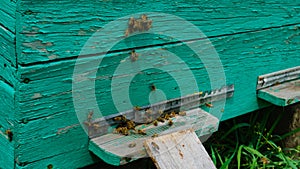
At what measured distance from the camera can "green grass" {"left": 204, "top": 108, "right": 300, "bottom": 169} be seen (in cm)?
218

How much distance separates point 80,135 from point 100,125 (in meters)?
0.07

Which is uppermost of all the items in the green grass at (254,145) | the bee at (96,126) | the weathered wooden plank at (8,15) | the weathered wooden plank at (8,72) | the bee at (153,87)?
the weathered wooden plank at (8,15)

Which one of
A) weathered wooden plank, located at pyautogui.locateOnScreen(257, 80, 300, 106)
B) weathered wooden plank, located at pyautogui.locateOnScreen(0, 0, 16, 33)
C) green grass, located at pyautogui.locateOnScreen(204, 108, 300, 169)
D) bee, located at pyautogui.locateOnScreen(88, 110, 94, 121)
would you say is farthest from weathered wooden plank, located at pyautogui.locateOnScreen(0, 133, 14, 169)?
weathered wooden plank, located at pyautogui.locateOnScreen(257, 80, 300, 106)

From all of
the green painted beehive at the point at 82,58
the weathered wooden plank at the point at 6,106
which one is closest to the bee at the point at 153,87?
the green painted beehive at the point at 82,58

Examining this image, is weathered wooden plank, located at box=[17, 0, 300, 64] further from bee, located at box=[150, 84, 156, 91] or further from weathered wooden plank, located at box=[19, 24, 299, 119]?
bee, located at box=[150, 84, 156, 91]

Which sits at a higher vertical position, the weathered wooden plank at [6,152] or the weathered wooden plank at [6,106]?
the weathered wooden plank at [6,106]

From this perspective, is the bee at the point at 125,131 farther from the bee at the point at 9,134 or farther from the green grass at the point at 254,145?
the green grass at the point at 254,145

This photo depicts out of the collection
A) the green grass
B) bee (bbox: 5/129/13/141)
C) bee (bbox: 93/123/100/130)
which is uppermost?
bee (bbox: 5/129/13/141)

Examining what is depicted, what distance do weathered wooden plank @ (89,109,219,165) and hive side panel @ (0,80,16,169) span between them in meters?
0.25

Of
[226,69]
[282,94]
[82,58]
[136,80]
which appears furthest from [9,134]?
[282,94]

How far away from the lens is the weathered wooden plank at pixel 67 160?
1353 mm

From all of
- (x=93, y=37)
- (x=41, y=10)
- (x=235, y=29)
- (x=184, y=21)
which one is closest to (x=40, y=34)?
(x=41, y=10)

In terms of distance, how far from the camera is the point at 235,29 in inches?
68.7

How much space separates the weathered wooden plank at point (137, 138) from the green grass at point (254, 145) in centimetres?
48
